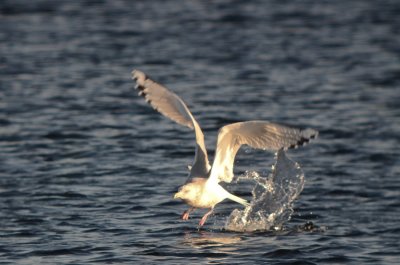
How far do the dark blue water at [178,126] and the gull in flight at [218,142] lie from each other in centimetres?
54

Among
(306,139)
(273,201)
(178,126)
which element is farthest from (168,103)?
(178,126)

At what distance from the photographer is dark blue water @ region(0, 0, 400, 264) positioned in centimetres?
1099

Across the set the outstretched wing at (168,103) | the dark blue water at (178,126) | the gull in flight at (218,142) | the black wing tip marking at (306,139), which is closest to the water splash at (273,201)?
the dark blue water at (178,126)

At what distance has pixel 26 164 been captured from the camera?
47.8 ft

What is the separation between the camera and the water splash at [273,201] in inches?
455

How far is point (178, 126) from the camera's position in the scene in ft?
55.7

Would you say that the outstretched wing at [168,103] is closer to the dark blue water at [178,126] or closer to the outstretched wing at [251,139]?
the outstretched wing at [251,139]

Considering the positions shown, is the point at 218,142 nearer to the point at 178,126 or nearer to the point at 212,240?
the point at 212,240

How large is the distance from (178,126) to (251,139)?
656 centimetres

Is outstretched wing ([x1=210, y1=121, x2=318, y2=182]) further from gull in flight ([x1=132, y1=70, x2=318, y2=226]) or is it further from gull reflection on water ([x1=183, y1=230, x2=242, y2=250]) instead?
gull reflection on water ([x1=183, y1=230, x2=242, y2=250])

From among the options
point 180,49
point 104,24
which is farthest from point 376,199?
point 104,24

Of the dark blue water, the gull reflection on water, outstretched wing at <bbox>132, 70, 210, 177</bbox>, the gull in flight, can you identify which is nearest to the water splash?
the dark blue water

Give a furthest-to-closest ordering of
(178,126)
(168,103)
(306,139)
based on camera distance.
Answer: (178,126) < (168,103) < (306,139)

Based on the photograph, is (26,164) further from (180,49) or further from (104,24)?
(104,24)
